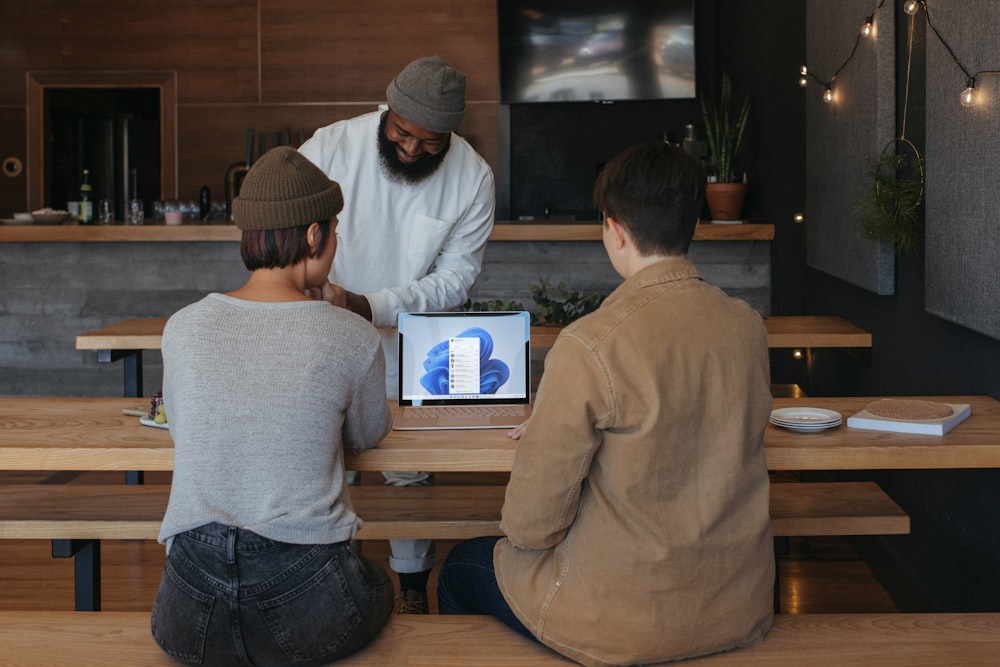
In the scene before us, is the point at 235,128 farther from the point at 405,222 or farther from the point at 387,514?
the point at 387,514

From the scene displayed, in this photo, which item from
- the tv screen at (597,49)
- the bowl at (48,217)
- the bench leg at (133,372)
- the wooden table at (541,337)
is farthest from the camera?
the tv screen at (597,49)

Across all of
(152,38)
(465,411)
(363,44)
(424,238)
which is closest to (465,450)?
(465,411)

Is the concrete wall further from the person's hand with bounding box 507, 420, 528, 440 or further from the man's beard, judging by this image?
the person's hand with bounding box 507, 420, 528, 440

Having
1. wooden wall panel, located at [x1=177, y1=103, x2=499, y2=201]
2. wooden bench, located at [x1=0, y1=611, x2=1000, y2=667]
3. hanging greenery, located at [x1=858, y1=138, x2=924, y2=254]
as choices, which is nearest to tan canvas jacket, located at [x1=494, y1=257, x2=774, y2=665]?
wooden bench, located at [x1=0, y1=611, x2=1000, y2=667]

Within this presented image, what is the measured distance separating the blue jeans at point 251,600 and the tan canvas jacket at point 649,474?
316 millimetres

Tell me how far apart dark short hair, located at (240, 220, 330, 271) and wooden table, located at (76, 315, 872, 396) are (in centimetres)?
194

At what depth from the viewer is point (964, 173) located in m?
2.57

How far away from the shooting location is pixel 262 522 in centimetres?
169

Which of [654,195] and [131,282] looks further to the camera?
[131,282]

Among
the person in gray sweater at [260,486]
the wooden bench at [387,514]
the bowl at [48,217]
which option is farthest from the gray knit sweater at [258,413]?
the bowl at [48,217]

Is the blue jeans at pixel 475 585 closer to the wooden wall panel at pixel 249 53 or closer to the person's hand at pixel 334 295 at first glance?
the person's hand at pixel 334 295

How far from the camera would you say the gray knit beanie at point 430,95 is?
261 centimetres

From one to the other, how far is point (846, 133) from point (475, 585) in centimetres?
239

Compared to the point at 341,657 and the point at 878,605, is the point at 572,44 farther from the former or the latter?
the point at 341,657
